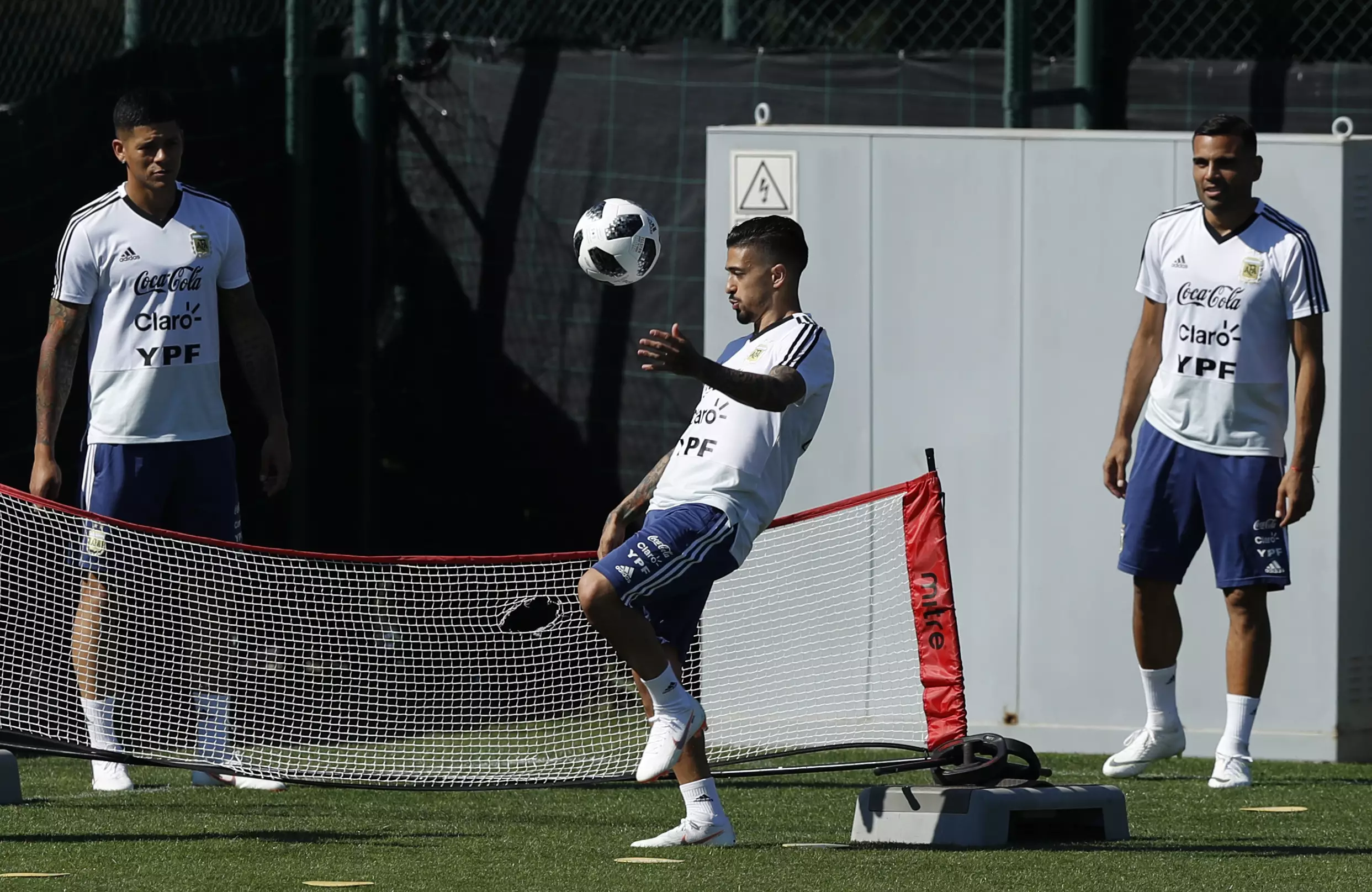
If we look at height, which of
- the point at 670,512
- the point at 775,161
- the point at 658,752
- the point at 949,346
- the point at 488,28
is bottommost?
the point at 658,752

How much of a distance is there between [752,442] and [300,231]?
3.96 meters

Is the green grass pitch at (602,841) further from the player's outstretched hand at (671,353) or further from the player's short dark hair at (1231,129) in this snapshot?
the player's short dark hair at (1231,129)

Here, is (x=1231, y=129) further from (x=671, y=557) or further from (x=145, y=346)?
(x=145, y=346)

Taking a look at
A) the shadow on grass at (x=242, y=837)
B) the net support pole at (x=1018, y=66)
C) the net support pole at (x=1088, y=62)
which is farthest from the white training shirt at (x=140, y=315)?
the net support pole at (x=1088, y=62)

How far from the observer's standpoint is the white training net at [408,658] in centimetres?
662

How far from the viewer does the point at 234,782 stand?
725 cm

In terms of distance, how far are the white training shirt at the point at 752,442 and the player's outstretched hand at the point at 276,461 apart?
1.73m

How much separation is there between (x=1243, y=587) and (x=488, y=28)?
175 inches

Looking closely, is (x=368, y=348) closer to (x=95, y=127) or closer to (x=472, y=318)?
(x=472, y=318)

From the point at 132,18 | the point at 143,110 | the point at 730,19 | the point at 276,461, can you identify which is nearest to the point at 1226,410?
the point at 276,461

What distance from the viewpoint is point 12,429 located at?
26.5 feet

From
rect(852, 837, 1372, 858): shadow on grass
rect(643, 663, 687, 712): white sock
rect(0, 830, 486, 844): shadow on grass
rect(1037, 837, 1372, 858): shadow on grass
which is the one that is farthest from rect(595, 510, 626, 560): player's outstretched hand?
rect(1037, 837, 1372, 858): shadow on grass

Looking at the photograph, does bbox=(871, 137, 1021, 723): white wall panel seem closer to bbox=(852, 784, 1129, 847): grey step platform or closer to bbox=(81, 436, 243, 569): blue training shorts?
bbox=(852, 784, 1129, 847): grey step platform

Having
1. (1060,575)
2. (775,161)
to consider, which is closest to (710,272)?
(775,161)
